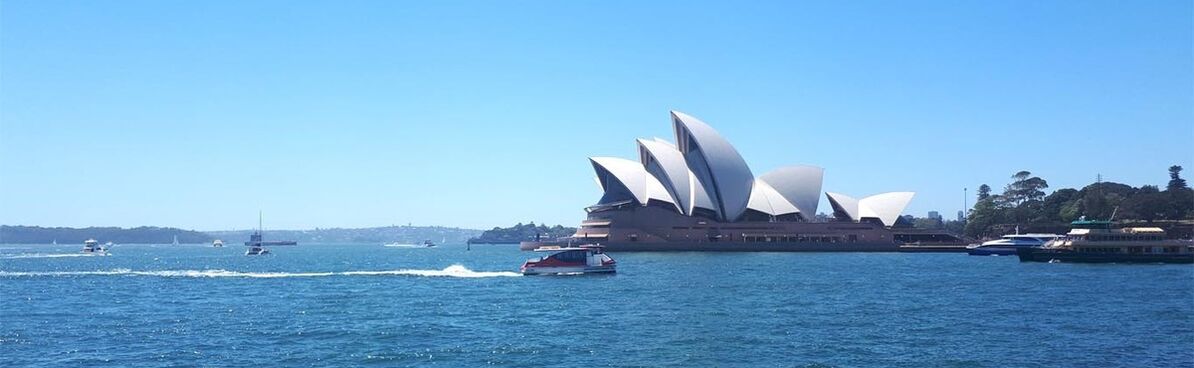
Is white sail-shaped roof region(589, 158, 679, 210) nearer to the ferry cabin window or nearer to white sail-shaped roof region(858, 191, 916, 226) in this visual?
white sail-shaped roof region(858, 191, 916, 226)

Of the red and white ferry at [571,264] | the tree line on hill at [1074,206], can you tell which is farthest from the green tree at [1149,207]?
the red and white ferry at [571,264]

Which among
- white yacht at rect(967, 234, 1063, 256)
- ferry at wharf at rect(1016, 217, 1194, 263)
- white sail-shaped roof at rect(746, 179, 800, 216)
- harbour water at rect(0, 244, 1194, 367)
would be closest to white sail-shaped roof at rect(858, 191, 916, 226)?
white sail-shaped roof at rect(746, 179, 800, 216)

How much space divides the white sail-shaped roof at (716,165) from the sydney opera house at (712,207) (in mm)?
87

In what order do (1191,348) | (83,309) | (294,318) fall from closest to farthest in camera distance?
(1191,348), (294,318), (83,309)

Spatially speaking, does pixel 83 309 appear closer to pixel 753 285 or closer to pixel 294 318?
pixel 294 318

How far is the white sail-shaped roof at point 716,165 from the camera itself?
82438mm

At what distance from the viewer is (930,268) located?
54.8m

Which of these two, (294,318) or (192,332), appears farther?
(294,318)

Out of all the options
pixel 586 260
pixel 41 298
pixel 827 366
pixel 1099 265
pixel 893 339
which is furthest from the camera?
pixel 1099 265

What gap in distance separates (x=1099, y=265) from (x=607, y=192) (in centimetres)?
4984

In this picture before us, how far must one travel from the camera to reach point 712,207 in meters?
89.6

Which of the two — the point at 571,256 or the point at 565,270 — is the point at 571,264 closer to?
the point at 565,270

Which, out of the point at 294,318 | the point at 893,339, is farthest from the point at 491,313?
the point at 893,339

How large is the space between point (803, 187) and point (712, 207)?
11562mm
